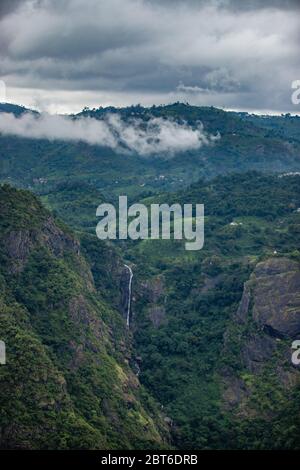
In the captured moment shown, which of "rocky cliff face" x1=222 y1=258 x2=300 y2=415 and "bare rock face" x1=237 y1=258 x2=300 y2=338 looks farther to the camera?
"bare rock face" x1=237 y1=258 x2=300 y2=338

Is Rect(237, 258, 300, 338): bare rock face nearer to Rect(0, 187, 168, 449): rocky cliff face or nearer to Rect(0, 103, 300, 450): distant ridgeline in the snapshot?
Rect(0, 103, 300, 450): distant ridgeline

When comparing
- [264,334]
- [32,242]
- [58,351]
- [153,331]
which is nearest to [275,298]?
[264,334]

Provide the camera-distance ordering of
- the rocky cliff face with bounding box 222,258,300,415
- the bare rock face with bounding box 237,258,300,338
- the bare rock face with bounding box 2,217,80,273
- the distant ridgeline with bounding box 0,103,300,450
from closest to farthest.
Result: the distant ridgeline with bounding box 0,103,300,450 → the rocky cliff face with bounding box 222,258,300,415 → the bare rock face with bounding box 2,217,80,273 → the bare rock face with bounding box 237,258,300,338

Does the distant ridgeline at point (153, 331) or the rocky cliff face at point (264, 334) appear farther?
the rocky cliff face at point (264, 334)

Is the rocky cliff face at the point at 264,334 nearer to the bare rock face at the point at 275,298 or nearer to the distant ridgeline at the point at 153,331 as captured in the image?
the bare rock face at the point at 275,298

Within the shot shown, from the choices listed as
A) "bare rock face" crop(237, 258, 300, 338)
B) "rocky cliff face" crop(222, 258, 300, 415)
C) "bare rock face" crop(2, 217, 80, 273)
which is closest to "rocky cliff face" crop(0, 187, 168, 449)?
"bare rock face" crop(2, 217, 80, 273)

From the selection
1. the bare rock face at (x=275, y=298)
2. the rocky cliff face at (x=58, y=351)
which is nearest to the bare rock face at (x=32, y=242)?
the rocky cliff face at (x=58, y=351)

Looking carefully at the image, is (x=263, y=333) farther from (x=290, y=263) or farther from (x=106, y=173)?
(x=106, y=173)

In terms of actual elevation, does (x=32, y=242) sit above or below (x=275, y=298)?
above

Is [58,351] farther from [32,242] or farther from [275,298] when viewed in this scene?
[275,298]
